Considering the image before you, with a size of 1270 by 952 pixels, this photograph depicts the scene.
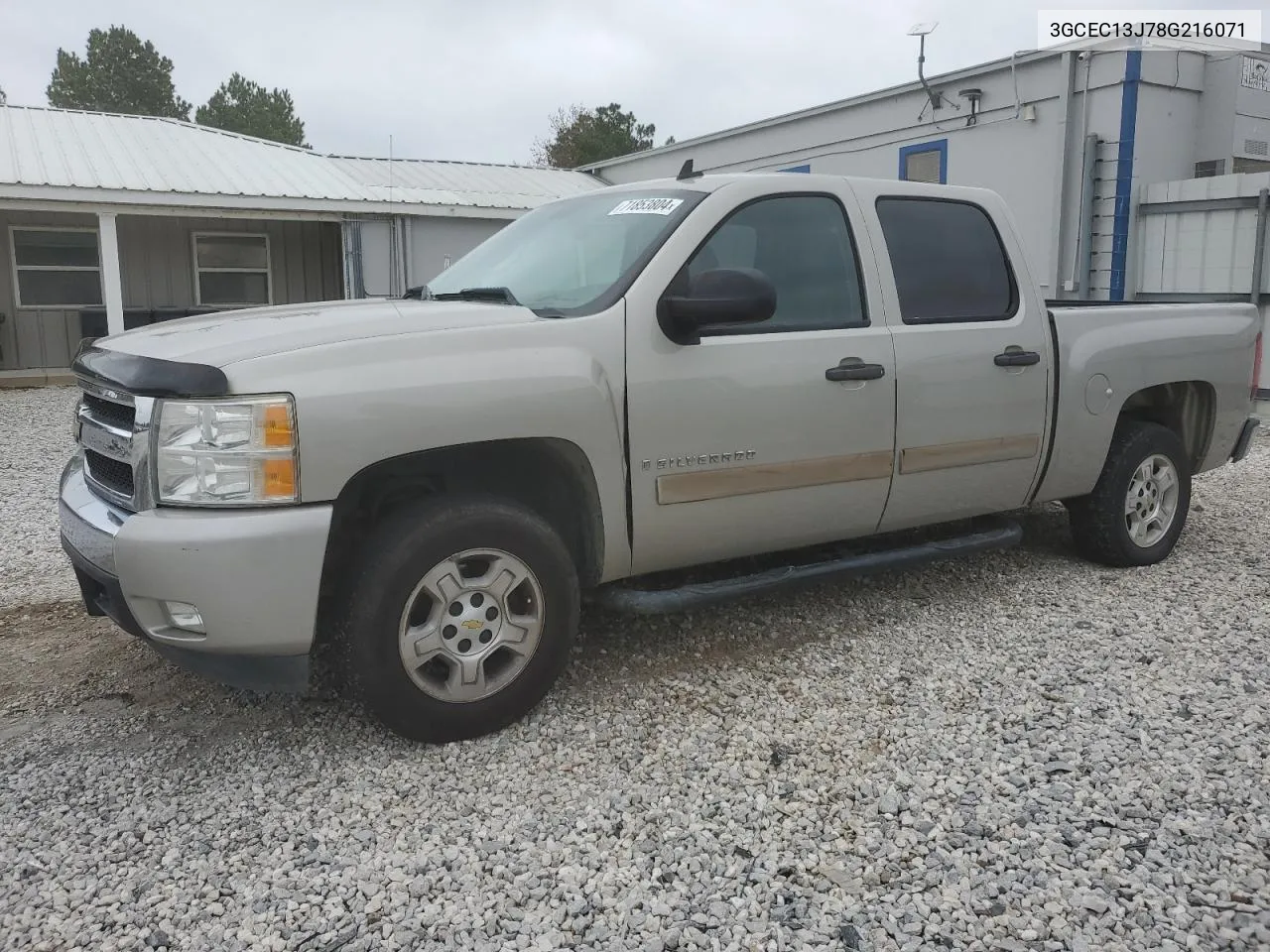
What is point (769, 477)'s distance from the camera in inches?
152

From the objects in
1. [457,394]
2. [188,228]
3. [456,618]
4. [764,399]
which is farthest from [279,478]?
[188,228]

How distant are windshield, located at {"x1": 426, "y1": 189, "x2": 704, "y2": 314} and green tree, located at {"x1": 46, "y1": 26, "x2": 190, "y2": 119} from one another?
5446cm

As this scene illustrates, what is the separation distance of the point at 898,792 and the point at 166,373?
2.49 metres

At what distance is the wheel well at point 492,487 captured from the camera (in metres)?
3.32

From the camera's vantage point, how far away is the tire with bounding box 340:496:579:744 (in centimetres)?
317

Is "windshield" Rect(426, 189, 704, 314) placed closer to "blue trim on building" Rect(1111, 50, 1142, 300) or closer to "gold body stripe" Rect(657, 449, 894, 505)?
"gold body stripe" Rect(657, 449, 894, 505)

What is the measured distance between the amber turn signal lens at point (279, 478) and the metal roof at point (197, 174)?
10.8 m

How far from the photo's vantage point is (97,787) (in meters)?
3.15

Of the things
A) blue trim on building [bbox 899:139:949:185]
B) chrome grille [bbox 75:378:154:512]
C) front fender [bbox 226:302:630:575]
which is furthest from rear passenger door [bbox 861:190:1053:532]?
blue trim on building [bbox 899:139:949:185]

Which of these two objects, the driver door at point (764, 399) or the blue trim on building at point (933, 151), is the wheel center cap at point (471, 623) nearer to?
the driver door at point (764, 399)

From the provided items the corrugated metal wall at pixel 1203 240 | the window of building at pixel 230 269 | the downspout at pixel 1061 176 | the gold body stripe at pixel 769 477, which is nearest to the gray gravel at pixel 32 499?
the gold body stripe at pixel 769 477

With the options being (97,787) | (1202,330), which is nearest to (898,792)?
(97,787)

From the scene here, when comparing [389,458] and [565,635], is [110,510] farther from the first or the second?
[565,635]

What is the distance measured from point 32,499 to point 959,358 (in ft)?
20.5
